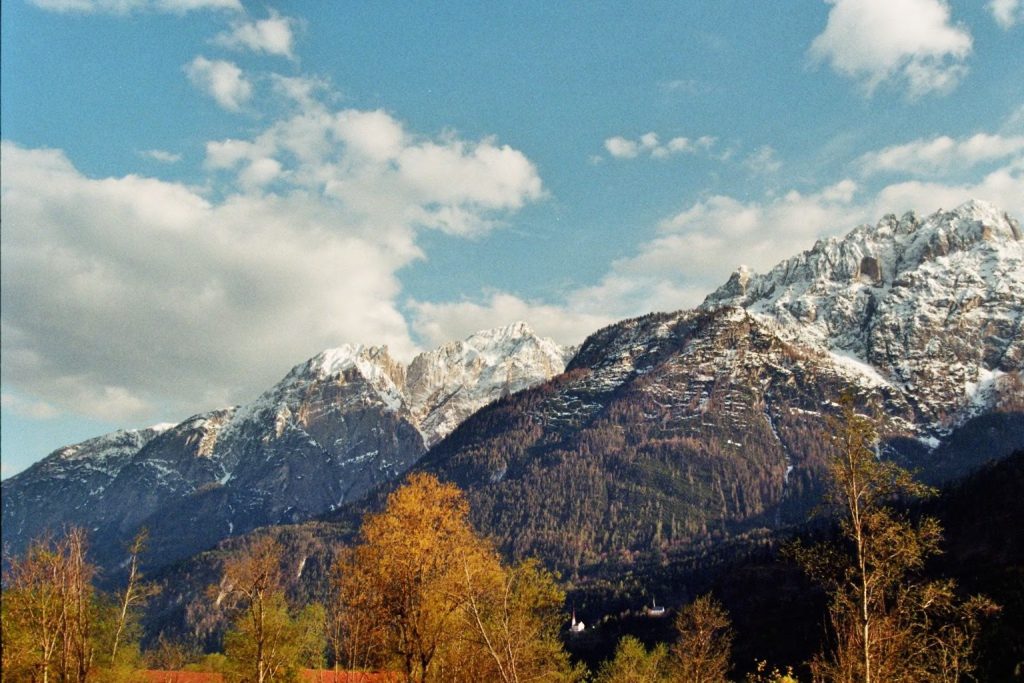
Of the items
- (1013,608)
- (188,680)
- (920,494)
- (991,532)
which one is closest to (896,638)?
(920,494)

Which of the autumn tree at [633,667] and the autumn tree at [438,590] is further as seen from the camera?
the autumn tree at [633,667]

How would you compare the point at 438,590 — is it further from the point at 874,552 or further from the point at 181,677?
the point at 181,677

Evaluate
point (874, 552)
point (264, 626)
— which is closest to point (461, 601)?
point (874, 552)

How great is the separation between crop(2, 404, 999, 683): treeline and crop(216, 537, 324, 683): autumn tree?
19 cm

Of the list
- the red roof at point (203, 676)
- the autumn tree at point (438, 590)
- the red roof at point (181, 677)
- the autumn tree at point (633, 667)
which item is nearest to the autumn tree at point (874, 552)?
the autumn tree at point (438, 590)

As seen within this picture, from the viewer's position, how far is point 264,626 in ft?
183

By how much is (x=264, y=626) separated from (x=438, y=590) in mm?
22638

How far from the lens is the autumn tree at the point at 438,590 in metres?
41.2

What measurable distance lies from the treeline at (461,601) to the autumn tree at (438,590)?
95 millimetres

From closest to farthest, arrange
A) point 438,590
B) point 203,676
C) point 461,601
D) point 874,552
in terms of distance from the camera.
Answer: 1. point 874,552
2. point 461,601
3. point 438,590
4. point 203,676

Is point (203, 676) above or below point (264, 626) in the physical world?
below

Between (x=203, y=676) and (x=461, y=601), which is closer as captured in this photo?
(x=461, y=601)

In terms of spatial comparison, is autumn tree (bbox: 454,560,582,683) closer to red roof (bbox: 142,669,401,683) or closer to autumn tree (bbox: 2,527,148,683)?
A: autumn tree (bbox: 2,527,148,683)

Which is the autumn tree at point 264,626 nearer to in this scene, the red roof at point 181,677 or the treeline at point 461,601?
the treeline at point 461,601
